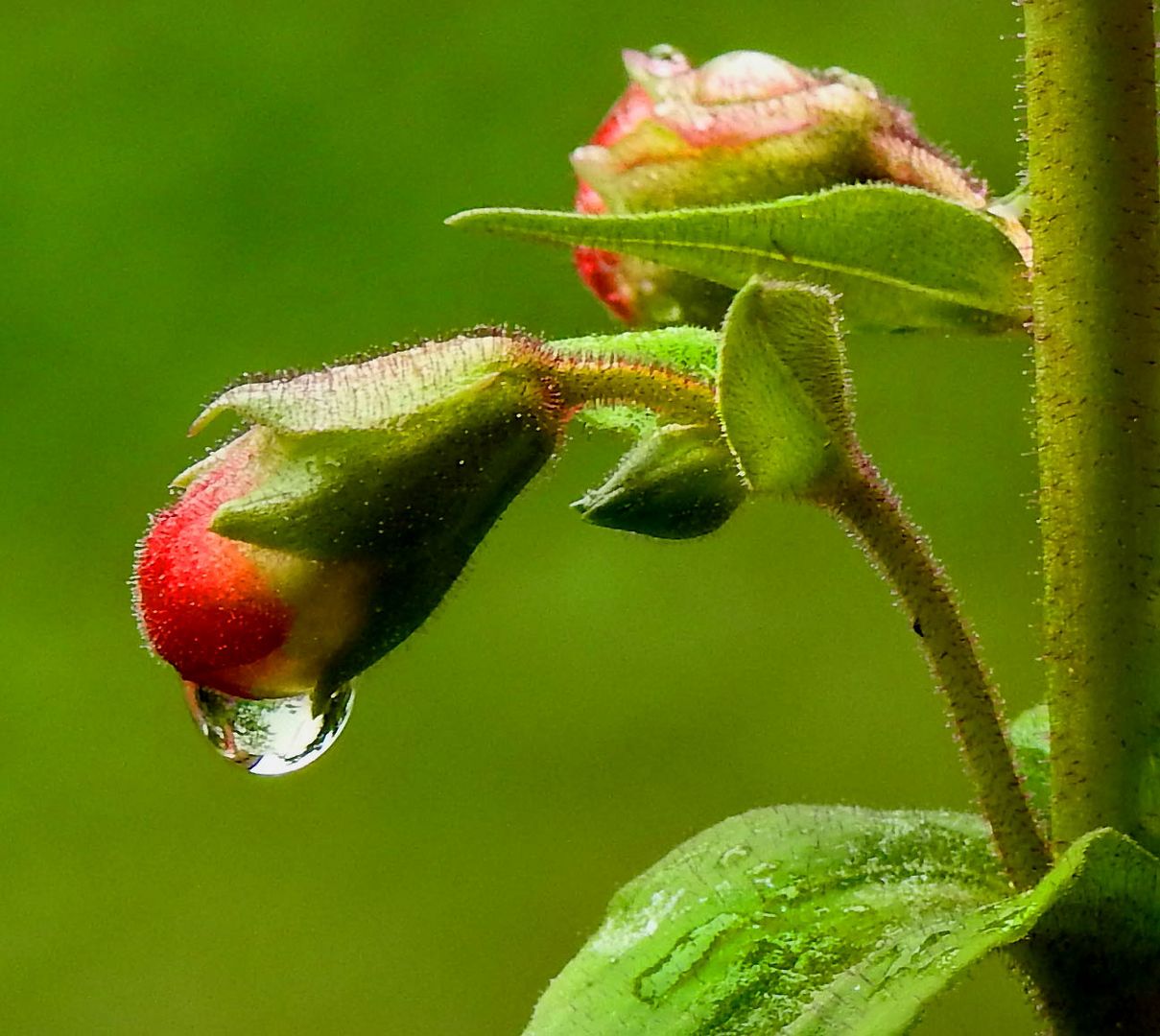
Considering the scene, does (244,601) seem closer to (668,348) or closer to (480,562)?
(668,348)

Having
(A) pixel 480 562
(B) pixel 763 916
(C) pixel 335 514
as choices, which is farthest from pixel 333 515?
(A) pixel 480 562

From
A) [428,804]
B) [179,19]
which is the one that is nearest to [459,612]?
[428,804]

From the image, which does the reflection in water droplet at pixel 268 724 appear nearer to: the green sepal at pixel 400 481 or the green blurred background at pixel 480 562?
the green sepal at pixel 400 481

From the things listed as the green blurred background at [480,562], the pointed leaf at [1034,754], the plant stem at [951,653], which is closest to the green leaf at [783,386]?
the plant stem at [951,653]

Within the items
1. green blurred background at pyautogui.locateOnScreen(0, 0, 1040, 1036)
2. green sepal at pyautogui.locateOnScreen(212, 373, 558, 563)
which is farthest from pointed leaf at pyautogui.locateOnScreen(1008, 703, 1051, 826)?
green blurred background at pyautogui.locateOnScreen(0, 0, 1040, 1036)

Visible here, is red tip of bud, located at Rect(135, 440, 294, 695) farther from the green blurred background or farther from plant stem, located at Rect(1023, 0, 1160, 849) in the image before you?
the green blurred background

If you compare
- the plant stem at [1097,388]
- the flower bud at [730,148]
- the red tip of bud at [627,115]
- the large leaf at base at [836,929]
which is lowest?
the large leaf at base at [836,929]
